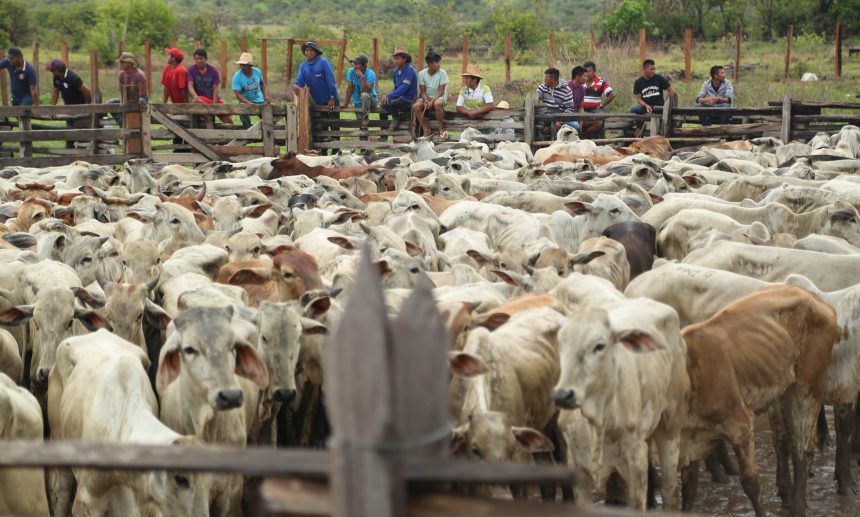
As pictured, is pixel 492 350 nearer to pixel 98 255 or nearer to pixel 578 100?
pixel 98 255

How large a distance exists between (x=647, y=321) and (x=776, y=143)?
1291cm

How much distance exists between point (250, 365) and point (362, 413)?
412cm

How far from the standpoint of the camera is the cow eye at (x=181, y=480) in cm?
615

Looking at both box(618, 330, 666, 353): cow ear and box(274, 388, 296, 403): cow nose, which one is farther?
box(274, 388, 296, 403): cow nose

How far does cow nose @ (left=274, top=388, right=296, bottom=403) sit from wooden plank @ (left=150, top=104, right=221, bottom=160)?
1285 centimetres

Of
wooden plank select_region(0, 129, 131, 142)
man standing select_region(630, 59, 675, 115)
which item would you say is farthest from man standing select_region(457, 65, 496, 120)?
wooden plank select_region(0, 129, 131, 142)

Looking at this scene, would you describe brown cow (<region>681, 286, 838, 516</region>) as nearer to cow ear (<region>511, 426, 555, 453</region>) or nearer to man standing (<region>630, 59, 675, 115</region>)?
cow ear (<region>511, 426, 555, 453</region>)

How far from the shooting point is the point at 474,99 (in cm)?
2100

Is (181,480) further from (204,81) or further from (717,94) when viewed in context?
(717,94)

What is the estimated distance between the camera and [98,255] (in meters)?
10.0

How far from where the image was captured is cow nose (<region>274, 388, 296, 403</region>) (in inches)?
281

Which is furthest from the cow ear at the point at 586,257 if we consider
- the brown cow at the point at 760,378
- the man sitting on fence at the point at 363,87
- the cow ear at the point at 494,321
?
the man sitting on fence at the point at 363,87

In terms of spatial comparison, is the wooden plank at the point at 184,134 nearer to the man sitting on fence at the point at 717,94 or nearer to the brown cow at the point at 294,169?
the brown cow at the point at 294,169

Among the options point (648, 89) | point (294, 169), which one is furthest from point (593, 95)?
point (294, 169)
